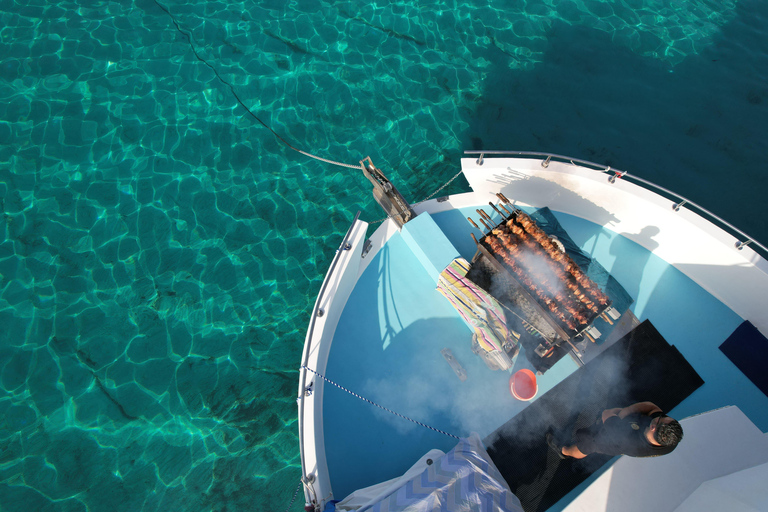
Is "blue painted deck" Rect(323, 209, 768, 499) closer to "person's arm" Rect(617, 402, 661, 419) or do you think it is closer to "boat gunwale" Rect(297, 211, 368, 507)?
"boat gunwale" Rect(297, 211, 368, 507)

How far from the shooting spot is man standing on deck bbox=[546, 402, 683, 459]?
169 inches

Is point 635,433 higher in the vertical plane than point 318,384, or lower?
higher

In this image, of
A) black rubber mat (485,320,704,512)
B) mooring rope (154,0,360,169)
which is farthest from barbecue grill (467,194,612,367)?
mooring rope (154,0,360,169)

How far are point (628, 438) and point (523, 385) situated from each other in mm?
2139

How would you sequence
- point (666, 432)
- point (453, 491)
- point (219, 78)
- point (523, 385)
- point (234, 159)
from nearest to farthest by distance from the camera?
1. point (666, 432)
2. point (453, 491)
3. point (523, 385)
4. point (234, 159)
5. point (219, 78)

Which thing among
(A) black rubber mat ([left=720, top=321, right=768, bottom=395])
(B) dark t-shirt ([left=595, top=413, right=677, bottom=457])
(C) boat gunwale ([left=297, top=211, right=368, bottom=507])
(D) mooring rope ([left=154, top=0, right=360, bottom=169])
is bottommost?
(C) boat gunwale ([left=297, top=211, right=368, bottom=507])

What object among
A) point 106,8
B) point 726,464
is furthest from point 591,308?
point 106,8

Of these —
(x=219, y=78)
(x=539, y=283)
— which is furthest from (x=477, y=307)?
(x=219, y=78)

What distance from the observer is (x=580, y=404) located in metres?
6.82

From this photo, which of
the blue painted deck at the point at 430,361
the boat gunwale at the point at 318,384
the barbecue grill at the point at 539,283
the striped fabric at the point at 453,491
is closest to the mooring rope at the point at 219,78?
the boat gunwale at the point at 318,384

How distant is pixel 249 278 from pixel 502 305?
18.4 ft

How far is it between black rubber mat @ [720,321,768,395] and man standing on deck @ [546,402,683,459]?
3.74 metres

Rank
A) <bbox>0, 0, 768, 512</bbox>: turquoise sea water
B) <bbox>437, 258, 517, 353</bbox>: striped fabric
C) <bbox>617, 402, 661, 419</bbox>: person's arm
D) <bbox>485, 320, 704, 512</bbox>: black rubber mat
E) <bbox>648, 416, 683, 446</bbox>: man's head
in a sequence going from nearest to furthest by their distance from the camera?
<bbox>648, 416, 683, 446</bbox>: man's head, <bbox>617, 402, 661, 419</bbox>: person's arm, <bbox>485, 320, 704, 512</bbox>: black rubber mat, <bbox>437, 258, 517, 353</bbox>: striped fabric, <bbox>0, 0, 768, 512</bbox>: turquoise sea water

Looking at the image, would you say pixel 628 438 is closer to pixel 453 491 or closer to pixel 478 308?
pixel 453 491
